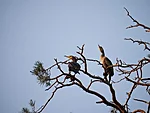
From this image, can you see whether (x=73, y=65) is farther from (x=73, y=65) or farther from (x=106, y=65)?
(x=106, y=65)

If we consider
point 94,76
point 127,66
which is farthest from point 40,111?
point 127,66

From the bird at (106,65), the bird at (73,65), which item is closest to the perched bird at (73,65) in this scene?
the bird at (73,65)

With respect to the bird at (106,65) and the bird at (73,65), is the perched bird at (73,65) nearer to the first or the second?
the bird at (73,65)

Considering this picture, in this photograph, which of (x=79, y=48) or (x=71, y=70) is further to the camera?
(x=71, y=70)

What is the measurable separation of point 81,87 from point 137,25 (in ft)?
5.09

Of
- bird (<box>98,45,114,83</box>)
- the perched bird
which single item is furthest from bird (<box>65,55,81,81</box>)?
bird (<box>98,45,114,83</box>)

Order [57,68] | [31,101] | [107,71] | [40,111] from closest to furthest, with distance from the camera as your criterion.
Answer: [40,111]
[57,68]
[107,71]
[31,101]

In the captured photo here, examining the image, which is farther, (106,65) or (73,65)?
(106,65)

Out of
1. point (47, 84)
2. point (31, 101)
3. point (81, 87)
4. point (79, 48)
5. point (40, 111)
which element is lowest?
point (40, 111)

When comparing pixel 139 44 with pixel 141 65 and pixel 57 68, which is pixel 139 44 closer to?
pixel 141 65

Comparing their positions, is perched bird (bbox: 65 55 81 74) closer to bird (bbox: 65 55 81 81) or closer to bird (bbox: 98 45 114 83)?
bird (bbox: 65 55 81 81)

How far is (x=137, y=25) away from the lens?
13.1ft

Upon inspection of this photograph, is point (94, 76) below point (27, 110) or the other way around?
below

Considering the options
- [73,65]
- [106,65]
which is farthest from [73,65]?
[106,65]
